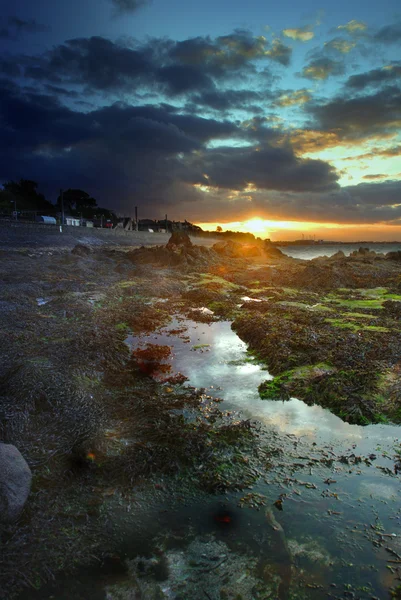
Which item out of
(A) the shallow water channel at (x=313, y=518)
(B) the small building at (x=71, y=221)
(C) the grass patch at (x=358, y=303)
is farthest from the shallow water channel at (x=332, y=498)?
(B) the small building at (x=71, y=221)

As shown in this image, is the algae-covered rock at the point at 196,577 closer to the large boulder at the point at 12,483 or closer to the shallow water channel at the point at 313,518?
the shallow water channel at the point at 313,518

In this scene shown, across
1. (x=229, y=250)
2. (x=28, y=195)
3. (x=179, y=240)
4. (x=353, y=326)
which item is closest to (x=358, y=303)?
(x=353, y=326)

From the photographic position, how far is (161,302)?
21.7 metres

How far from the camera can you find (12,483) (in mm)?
5195

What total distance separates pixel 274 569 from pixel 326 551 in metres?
0.79

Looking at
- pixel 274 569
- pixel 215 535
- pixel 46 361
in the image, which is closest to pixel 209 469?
pixel 215 535

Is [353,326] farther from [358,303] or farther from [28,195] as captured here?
[28,195]

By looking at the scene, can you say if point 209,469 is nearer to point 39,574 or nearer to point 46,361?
point 39,574

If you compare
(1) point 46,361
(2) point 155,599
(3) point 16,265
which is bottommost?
(2) point 155,599

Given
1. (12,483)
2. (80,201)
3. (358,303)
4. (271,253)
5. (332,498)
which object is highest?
(80,201)

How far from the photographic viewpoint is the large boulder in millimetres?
4922

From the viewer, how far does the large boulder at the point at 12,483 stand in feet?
16.1

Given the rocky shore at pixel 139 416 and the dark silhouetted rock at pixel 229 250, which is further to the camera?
the dark silhouetted rock at pixel 229 250

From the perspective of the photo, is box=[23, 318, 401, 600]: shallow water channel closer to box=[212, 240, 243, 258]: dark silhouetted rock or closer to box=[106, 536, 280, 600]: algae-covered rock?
box=[106, 536, 280, 600]: algae-covered rock
